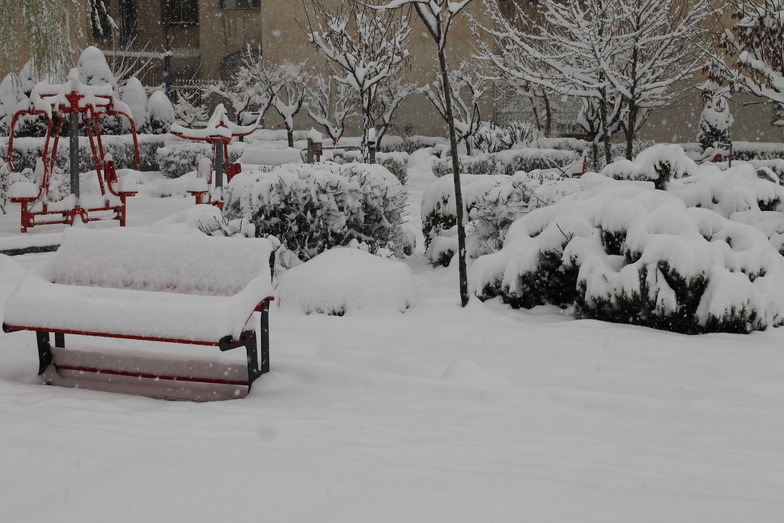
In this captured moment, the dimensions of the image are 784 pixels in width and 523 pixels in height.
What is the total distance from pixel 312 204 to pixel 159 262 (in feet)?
9.77

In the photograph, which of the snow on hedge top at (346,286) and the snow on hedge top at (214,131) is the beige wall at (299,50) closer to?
the snow on hedge top at (214,131)

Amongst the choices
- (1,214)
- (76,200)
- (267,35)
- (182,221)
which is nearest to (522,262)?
(182,221)

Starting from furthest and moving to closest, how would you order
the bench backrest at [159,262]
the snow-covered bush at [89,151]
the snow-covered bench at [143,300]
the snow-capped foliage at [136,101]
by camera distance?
the snow-capped foliage at [136,101], the snow-covered bush at [89,151], the bench backrest at [159,262], the snow-covered bench at [143,300]

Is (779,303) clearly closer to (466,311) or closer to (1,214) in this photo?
(466,311)

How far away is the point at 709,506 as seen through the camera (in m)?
2.94

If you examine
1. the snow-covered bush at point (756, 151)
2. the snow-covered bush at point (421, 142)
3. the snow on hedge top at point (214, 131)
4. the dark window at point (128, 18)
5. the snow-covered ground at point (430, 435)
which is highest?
the dark window at point (128, 18)

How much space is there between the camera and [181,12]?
42.5 metres

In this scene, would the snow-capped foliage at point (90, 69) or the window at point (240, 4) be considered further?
the window at point (240, 4)

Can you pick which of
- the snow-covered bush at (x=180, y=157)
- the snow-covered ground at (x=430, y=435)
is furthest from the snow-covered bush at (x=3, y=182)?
the snow-covered ground at (x=430, y=435)

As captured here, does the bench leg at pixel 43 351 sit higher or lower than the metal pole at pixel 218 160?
lower

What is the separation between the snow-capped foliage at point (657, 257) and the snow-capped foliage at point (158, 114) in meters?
19.4

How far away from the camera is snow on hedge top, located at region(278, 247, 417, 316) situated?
266 inches

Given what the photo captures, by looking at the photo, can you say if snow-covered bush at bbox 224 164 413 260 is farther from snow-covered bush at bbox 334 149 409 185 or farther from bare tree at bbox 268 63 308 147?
bare tree at bbox 268 63 308 147

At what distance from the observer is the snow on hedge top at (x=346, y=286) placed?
6762mm
